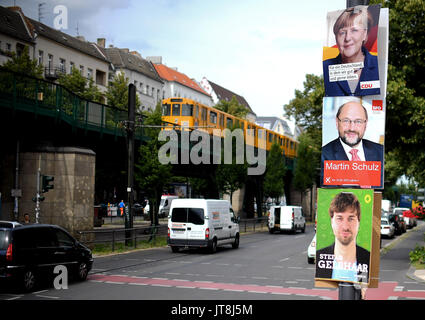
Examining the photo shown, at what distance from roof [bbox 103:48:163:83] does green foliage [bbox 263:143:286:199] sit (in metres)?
30.4

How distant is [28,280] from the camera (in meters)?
12.9

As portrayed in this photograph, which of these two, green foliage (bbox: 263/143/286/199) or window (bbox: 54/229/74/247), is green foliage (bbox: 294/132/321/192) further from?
window (bbox: 54/229/74/247)

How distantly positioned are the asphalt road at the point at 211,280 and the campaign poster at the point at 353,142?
2.93 m

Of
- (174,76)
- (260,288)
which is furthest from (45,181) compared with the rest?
(174,76)

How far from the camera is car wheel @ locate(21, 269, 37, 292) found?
12789 millimetres

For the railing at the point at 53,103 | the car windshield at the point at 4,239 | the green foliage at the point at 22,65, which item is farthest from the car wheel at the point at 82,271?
the green foliage at the point at 22,65

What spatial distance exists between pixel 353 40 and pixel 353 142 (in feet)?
2.92

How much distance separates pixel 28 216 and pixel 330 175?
20.6 meters

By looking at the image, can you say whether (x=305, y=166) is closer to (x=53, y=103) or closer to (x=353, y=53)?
(x=53, y=103)

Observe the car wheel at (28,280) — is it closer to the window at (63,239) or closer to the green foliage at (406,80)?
the window at (63,239)

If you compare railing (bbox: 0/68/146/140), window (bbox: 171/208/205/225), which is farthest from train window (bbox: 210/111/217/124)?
window (bbox: 171/208/205/225)

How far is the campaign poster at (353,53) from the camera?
194 inches
